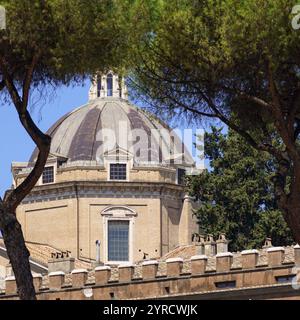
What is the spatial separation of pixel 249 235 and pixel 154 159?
57.9 feet

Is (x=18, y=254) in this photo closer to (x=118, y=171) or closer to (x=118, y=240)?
(x=118, y=240)

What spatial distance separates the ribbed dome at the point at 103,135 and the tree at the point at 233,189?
38.9ft

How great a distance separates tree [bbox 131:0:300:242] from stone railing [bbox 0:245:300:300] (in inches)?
1015

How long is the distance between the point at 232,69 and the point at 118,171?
67.4 m

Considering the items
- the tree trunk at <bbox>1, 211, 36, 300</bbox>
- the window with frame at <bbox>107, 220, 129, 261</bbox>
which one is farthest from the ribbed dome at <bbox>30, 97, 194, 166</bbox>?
the tree trunk at <bbox>1, 211, 36, 300</bbox>

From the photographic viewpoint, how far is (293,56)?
3812 centimetres

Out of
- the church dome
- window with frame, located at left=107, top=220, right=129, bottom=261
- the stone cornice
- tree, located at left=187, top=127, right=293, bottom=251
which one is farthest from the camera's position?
the church dome

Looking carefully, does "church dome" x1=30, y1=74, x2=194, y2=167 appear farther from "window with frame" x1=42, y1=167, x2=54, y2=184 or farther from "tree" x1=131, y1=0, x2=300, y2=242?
"tree" x1=131, y1=0, x2=300, y2=242

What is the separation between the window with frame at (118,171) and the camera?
346ft

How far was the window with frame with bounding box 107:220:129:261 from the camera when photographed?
4077 inches

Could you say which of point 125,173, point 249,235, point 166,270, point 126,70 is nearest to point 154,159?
point 125,173

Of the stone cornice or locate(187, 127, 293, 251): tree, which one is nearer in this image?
locate(187, 127, 293, 251): tree

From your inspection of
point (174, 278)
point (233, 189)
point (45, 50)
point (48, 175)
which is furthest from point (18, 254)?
point (48, 175)

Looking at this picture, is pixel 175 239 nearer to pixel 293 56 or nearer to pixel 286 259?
pixel 286 259
